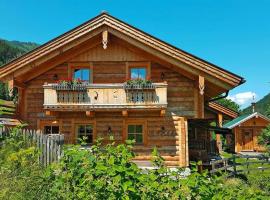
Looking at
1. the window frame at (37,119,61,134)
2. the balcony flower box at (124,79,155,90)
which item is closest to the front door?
the balcony flower box at (124,79,155,90)

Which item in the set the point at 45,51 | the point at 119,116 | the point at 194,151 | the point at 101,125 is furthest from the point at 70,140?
the point at 194,151

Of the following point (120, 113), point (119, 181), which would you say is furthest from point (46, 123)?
point (119, 181)

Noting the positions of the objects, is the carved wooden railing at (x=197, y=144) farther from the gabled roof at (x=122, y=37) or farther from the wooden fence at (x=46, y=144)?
the wooden fence at (x=46, y=144)

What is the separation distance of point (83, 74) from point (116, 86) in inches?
93.1

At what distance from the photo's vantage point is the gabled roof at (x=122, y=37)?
1455 cm

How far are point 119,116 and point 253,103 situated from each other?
36.8m

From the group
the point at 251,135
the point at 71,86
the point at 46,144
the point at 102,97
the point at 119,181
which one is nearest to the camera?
the point at 119,181

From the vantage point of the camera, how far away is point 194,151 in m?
17.5

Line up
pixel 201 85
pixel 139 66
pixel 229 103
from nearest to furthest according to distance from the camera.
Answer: pixel 201 85
pixel 139 66
pixel 229 103

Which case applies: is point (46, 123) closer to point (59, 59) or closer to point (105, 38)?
point (59, 59)

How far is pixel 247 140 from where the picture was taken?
1657 inches

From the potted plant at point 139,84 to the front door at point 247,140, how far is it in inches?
1238

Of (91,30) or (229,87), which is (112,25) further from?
(229,87)

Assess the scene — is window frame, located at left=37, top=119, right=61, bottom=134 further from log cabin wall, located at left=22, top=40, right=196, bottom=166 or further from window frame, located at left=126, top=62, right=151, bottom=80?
window frame, located at left=126, top=62, right=151, bottom=80
